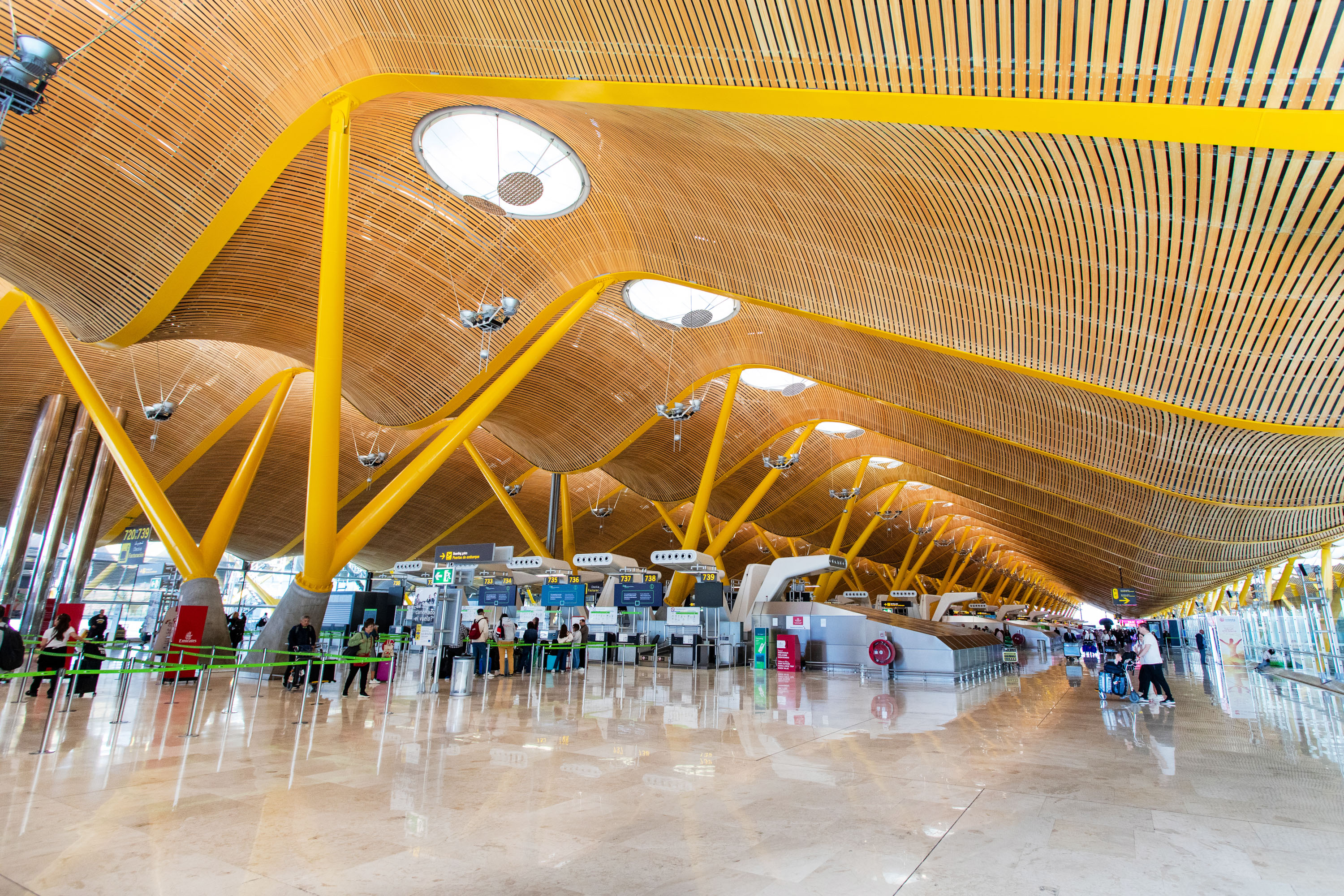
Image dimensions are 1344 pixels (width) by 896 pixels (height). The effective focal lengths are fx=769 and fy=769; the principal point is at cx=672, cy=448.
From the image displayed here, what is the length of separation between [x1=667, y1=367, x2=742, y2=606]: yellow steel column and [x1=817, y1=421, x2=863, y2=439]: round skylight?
709 centimetres

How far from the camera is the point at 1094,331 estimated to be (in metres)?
12.2

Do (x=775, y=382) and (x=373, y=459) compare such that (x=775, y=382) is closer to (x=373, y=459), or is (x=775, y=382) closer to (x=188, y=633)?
(x=373, y=459)

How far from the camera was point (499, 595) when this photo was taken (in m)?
23.4

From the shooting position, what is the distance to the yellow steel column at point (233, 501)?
704 inches

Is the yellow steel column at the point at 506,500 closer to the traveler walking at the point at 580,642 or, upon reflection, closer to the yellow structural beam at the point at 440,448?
the traveler walking at the point at 580,642

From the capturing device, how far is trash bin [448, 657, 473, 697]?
12.9 m

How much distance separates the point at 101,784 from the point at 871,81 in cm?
885

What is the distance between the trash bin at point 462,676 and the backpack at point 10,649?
5644 millimetres

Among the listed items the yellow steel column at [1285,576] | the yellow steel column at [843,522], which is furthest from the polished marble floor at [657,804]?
the yellow steel column at [1285,576]

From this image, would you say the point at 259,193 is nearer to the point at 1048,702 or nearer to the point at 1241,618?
the point at 1048,702

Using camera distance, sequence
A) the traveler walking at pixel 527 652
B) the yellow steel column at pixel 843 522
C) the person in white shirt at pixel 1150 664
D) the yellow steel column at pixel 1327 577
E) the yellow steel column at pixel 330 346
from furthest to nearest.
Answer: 1. the yellow steel column at pixel 843 522
2. the traveler walking at pixel 527 652
3. the yellow steel column at pixel 1327 577
4. the yellow steel column at pixel 330 346
5. the person in white shirt at pixel 1150 664

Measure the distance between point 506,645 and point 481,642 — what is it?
3.85 feet

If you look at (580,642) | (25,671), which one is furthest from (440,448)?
(25,671)

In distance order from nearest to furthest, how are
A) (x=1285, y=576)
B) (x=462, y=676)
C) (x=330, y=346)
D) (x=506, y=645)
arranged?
1. (x=330, y=346)
2. (x=462, y=676)
3. (x=506, y=645)
4. (x=1285, y=576)
